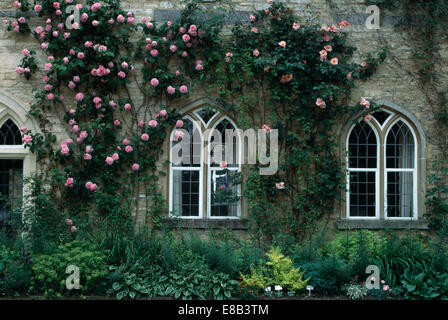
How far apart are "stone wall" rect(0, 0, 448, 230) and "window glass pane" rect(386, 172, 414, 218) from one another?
0.34m

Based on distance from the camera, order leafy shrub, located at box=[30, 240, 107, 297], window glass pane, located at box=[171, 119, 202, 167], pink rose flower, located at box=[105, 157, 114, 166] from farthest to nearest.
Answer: window glass pane, located at box=[171, 119, 202, 167] → pink rose flower, located at box=[105, 157, 114, 166] → leafy shrub, located at box=[30, 240, 107, 297]

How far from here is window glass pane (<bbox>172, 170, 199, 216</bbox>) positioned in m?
8.66

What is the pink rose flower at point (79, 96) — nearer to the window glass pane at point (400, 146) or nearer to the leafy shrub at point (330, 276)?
the leafy shrub at point (330, 276)

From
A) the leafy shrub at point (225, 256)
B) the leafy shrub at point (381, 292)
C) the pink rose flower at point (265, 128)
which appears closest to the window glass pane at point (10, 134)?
the leafy shrub at point (225, 256)

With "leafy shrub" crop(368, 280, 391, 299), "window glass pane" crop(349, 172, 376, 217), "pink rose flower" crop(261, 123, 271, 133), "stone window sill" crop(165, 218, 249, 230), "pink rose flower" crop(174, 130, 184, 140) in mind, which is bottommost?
"leafy shrub" crop(368, 280, 391, 299)

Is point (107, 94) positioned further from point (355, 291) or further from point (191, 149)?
point (355, 291)

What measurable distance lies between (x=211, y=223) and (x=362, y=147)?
130 inches

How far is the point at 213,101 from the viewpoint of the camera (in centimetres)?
866

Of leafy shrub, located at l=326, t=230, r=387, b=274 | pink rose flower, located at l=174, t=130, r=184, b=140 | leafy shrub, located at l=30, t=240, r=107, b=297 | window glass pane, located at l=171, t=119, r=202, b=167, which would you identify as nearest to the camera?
leafy shrub, located at l=30, t=240, r=107, b=297

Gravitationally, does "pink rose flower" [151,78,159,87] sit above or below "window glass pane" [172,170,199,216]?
above

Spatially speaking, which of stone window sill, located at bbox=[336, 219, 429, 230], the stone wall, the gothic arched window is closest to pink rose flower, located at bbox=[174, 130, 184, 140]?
the stone wall

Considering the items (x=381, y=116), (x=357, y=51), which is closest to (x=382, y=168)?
(x=381, y=116)

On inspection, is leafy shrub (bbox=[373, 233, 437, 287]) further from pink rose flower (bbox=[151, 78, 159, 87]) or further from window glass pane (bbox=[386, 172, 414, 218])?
pink rose flower (bbox=[151, 78, 159, 87])
